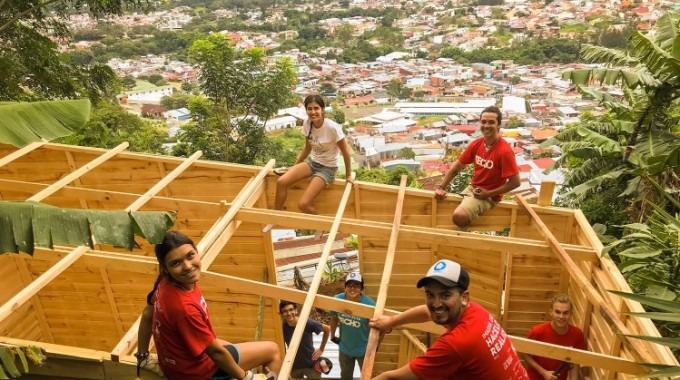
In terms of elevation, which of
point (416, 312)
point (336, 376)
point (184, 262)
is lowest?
point (336, 376)

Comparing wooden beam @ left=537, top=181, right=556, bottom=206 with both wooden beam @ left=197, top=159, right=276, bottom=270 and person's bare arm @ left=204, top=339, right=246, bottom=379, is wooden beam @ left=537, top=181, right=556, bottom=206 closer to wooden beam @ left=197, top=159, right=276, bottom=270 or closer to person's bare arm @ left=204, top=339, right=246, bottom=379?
wooden beam @ left=197, top=159, right=276, bottom=270

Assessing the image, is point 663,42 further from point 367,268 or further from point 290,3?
point 290,3

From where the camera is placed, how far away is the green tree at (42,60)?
9117mm

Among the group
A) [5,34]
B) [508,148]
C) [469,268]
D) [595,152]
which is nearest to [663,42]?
[595,152]

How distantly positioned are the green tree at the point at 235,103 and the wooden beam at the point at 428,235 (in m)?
11.1

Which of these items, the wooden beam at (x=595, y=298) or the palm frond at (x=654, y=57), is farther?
the palm frond at (x=654, y=57)

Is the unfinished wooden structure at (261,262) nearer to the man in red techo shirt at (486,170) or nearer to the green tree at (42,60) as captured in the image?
the man in red techo shirt at (486,170)

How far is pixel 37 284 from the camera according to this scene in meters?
3.85

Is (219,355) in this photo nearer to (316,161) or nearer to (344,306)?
(344,306)

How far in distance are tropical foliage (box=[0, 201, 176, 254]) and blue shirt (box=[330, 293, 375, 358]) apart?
2.44m

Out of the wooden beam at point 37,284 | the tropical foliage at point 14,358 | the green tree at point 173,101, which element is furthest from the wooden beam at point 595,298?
the green tree at point 173,101

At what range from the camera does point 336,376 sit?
5.50 metres

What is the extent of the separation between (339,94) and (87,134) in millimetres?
24829

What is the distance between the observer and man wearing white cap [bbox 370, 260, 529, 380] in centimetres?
250
